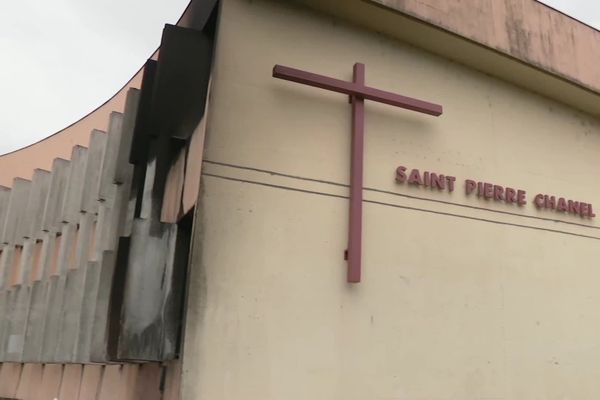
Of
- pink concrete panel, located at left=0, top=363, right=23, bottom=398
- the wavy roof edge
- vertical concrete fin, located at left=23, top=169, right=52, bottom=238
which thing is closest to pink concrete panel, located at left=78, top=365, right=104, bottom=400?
pink concrete panel, located at left=0, top=363, right=23, bottom=398

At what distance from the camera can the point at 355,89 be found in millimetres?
5430

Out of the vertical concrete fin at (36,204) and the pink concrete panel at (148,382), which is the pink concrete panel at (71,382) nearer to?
the pink concrete panel at (148,382)

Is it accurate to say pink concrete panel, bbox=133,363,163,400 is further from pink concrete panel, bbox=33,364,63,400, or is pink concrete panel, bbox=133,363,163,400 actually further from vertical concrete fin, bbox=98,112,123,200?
pink concrete panel, bbox=33,364,63,400

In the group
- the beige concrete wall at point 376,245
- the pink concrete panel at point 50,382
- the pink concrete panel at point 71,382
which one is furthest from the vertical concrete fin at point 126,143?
the pink concrete panel at point 50,382

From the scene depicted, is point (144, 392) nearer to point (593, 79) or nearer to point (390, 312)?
point (390, 312)

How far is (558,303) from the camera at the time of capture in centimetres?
628

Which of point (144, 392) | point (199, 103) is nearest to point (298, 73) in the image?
point (199, 103)

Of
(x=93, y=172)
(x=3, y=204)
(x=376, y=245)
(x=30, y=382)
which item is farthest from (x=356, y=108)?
(x=3, y=204)

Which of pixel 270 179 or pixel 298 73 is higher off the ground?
pixel 298 73

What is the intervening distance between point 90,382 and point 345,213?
378cm

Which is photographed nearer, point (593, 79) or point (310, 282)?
point (310, 282)

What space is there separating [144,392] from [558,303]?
442 cm

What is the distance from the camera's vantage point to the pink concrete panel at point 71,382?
23.4 feet

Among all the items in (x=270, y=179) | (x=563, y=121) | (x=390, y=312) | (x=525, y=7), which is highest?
(x=525, y=7)
